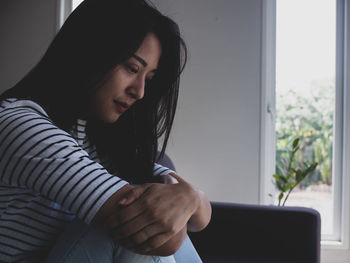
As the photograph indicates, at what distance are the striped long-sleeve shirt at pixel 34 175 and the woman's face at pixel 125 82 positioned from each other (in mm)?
212

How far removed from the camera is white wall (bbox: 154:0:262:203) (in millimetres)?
2055

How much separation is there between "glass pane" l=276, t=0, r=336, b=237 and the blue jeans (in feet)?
5.69

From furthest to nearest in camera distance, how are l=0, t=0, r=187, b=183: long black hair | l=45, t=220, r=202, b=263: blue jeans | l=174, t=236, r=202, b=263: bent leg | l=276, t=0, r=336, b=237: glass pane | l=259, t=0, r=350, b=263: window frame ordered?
l=276, t=0, r=336, b=237: glass pane < l=259, t=0, r=350, b=263: window frame < l=174, t=236, r=202, b=263: bent leg < l=0, t=0, r=187, b=183: long black hair < l=45, t=220, r=202, b=263: blue jeans

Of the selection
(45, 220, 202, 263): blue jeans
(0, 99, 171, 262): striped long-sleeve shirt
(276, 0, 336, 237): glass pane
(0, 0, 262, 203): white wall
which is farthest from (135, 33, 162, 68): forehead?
(276, 0, 336, 237): glass pane

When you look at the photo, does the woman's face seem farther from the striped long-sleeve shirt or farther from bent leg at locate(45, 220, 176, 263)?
bent leg at locate(45, 220, 176, 263)

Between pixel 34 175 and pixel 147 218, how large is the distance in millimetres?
228

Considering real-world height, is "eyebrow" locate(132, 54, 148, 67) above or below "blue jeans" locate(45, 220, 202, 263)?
above

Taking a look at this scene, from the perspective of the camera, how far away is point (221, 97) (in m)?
2.08

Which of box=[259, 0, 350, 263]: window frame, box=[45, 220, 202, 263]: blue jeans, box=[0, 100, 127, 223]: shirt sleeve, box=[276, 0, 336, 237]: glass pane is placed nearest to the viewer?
box=[0, 100, 127, 223]: shirt sleeve

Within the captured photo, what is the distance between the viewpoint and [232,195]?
2.08 metres

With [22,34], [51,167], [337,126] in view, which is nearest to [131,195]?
[51,167]

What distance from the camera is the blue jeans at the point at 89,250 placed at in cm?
66

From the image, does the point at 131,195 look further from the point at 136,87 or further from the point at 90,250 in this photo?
the point at 136,87

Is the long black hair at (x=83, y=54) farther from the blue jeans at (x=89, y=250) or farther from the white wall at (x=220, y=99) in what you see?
the white wall at (x=220, y=99)
